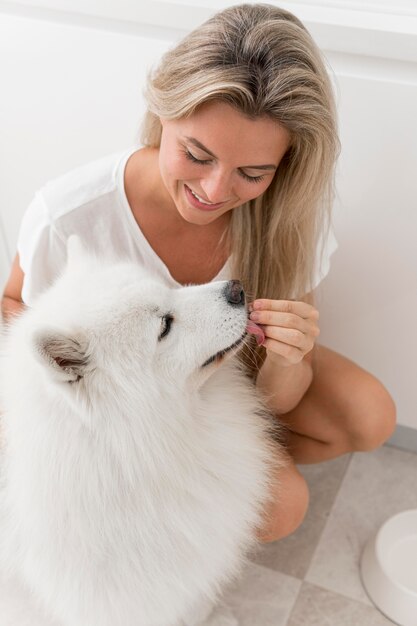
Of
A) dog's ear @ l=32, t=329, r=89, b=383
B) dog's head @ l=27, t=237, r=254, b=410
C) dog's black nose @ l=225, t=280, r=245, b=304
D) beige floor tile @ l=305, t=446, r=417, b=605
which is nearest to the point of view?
dog's ear @ l=32, t=329, r=89, b=383

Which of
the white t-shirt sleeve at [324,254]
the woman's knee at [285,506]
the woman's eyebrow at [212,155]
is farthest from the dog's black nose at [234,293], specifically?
the woman's knee at [285,506]

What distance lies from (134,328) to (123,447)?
0.63ft

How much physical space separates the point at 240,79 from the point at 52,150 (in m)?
0.79

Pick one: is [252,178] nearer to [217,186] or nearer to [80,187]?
[217,186]

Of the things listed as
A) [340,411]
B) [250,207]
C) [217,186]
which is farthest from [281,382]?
[217,186]

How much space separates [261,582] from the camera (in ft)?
5.46

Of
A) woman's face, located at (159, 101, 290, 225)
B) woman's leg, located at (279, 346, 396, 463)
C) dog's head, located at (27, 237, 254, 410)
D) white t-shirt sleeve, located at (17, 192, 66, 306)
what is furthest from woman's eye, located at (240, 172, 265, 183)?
woman's leg, located at (279, 346, 396, 463)

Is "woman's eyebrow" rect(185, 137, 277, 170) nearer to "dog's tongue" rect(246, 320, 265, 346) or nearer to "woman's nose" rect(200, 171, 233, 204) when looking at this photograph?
"woman's nose" rect(200, 171, 233, 204)

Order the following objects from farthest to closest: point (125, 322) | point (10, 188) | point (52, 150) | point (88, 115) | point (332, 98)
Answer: point (10, 188) → point (52, 150) → point (88, 115) → point (332, 98) → point (125, 322)

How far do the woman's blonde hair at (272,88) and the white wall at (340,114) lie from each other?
0.61 feet

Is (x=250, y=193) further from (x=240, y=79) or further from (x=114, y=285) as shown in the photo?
(x=114, y=285)

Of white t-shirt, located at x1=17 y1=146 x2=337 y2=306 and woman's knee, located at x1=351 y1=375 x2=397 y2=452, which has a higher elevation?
white t-shirt, located at x1=17 y1=146 x2=337 y2=306

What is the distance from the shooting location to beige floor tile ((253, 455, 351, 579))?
66.9 inches

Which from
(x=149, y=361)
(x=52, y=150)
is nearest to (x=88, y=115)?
(x=52, y=150)
